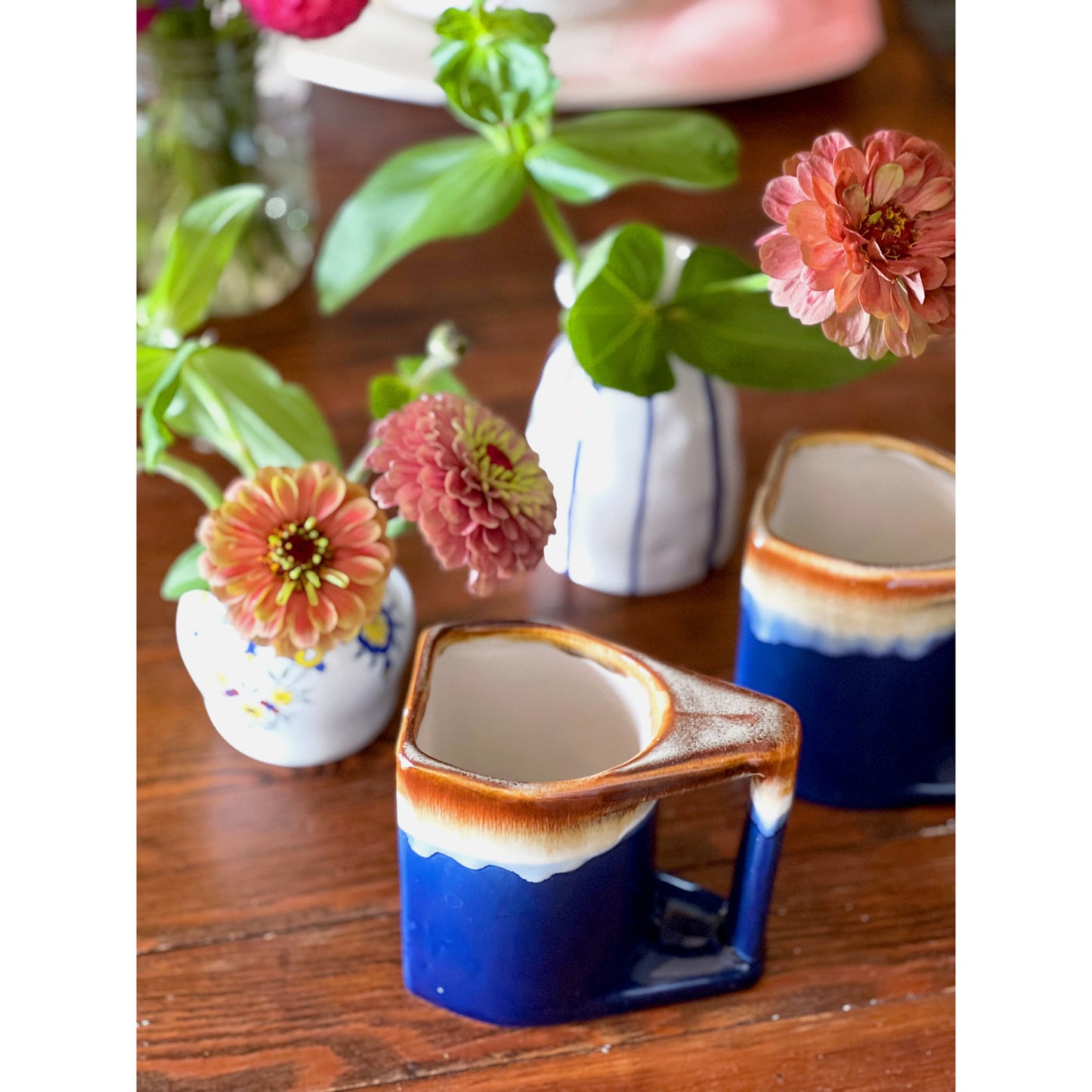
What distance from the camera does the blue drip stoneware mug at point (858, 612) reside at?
333mm

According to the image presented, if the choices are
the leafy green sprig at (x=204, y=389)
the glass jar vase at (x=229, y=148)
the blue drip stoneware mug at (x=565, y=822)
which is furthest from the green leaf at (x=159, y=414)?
the glass jar vase at (x=229, y=148)

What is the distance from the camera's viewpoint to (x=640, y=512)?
414 mm

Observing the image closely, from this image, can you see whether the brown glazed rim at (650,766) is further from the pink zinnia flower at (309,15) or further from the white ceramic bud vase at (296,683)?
the pink zinnia flower at (309,15)

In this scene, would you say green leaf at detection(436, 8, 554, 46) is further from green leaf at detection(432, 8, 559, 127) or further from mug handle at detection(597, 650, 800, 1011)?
mug handle at detection(597, 650, 800, 1011)

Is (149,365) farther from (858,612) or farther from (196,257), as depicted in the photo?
(858,612)

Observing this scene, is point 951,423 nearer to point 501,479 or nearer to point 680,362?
point 680,362

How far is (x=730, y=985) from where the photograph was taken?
32 centimetres

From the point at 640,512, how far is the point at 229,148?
26cm

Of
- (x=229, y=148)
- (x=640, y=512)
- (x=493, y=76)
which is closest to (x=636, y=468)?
(x=640, y=512)

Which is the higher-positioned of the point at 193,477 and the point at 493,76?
the point at 493,76

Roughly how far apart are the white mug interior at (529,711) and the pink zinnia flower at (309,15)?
0.19m

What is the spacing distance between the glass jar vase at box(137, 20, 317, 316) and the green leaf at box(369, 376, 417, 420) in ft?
0.65

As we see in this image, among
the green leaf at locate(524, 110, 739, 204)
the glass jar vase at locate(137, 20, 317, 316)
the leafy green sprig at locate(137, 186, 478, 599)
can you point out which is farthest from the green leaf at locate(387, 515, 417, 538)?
the glass jar vase at locate(137, 20, 317, 316)

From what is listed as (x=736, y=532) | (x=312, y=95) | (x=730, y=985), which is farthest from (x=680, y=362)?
(x=312, y=95)
